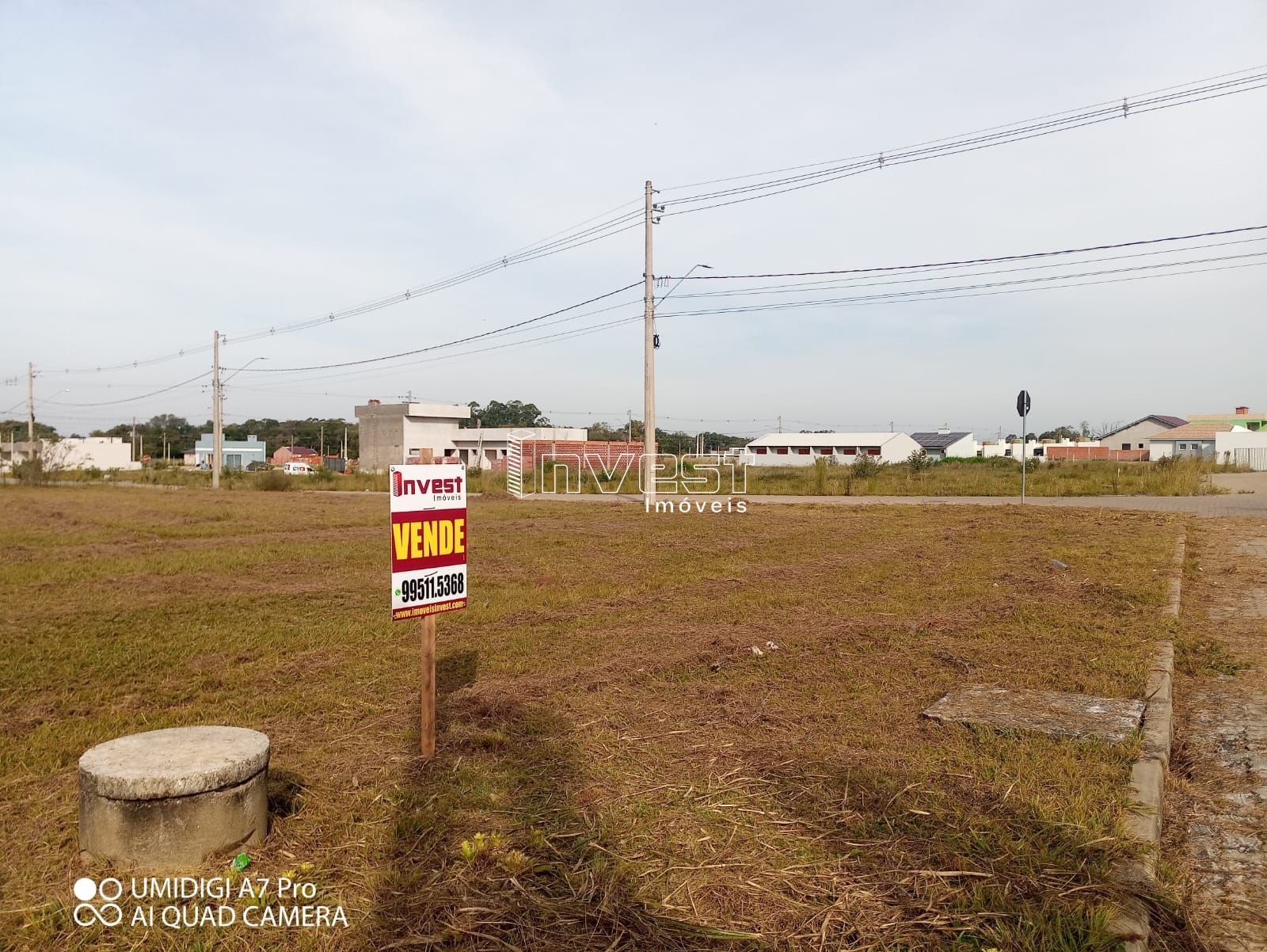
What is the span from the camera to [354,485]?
145ft

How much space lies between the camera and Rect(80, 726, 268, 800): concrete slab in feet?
10.5

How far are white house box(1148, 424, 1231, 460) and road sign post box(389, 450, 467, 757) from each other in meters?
85.1

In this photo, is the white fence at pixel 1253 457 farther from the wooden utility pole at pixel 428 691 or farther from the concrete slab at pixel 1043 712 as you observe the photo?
the wooden utility pole at pixel 428 691

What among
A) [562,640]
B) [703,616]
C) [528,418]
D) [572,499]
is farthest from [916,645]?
[528,418]

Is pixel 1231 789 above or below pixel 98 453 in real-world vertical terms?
below

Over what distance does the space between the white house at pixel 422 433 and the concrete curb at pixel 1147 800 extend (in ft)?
203

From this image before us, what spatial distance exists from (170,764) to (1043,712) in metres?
4.67

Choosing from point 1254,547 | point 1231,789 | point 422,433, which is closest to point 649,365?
point 1254,547

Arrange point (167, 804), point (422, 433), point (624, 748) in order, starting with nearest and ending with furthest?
1. point (167, 804)
2. point (624, 748)
3. point (422, 433)

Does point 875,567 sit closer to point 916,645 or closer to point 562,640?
point 916,645

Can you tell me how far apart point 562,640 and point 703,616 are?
5.39 ft

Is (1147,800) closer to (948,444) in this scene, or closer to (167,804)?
(167,804)

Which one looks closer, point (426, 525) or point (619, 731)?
point (426, 525)

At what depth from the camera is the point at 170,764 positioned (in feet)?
10.9
